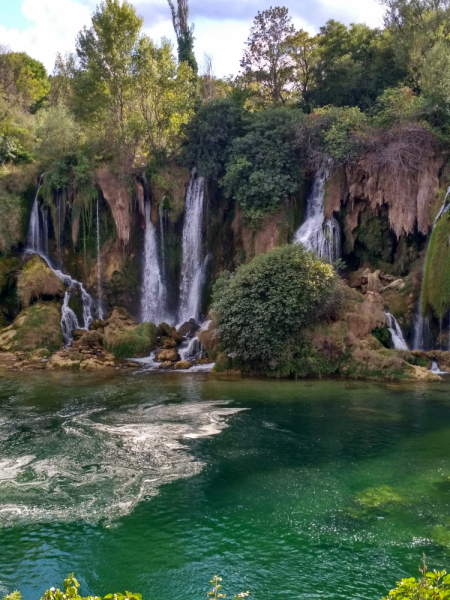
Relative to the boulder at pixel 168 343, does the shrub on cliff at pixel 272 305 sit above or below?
above

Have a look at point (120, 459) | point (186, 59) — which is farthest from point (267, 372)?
point (186, 59)

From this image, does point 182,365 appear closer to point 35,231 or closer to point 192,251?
point 192,251

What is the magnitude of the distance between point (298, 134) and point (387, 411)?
16.8m

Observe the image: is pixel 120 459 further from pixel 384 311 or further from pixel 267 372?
pixel 384 311

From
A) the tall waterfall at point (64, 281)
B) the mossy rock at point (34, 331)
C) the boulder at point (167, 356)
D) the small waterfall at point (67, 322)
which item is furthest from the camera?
the tall waterfall at point (64, 281)

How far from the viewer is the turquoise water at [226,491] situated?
9.29m

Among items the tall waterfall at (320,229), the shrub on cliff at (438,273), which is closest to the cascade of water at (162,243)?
the tall waterfall at (320,229)

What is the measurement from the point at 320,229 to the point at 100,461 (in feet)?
59.1

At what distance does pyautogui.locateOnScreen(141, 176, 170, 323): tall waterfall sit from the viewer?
3200 cm

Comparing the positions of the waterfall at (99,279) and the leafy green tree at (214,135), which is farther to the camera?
the waterfall at (99,279)

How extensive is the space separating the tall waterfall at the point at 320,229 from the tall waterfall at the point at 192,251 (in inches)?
233

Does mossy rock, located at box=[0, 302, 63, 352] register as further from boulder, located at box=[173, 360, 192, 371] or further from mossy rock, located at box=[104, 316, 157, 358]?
boulder, located at box=[173, 360, 192, 371]

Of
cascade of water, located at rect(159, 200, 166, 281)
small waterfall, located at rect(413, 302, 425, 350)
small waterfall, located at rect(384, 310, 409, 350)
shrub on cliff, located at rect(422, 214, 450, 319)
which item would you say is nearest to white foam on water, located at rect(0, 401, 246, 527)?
small waterfall, located at rect(384, 310, 409, 350)

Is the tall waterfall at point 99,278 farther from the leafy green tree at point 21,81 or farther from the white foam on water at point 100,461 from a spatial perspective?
the leafy green tree at point 21,81
